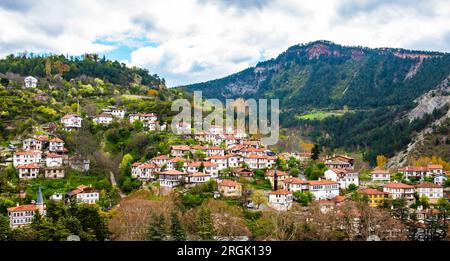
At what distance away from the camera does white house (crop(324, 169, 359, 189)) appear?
26594mm

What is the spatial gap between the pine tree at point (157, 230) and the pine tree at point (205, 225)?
143cm

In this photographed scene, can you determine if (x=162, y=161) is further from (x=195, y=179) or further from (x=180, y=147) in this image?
(x=195, y=179)

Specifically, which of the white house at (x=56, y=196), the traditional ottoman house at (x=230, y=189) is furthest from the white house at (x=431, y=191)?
the white house at (x=56, y=196)

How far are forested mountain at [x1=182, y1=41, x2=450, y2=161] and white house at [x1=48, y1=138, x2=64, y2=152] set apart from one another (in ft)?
113

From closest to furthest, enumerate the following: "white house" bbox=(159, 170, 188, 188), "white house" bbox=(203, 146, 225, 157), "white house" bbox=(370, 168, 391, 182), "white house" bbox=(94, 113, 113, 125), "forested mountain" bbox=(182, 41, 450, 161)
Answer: "white house" bbox=(159, 170, 188, 188)
"white house" bbox=(370, 168, 391, 182)
"white house" bbox=(203, 146, 225, 157)
"white house" bbox=(94, 113, 113, 125)
"forested mountain" bbox=(182, 41, 450, 161)

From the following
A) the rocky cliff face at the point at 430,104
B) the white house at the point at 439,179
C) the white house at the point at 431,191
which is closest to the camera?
the white house at the point at 431,191

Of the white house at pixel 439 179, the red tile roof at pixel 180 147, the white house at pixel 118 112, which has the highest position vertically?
the white house at pixel 118 112

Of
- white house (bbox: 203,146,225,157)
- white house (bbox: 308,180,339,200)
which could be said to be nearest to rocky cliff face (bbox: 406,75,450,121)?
white house (bbox: 203,146,225,157)

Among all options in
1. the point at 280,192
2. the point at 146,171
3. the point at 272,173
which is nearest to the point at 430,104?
the point at 272,173

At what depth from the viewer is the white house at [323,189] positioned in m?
24.5

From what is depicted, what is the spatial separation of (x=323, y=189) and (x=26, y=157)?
1740 centimetres

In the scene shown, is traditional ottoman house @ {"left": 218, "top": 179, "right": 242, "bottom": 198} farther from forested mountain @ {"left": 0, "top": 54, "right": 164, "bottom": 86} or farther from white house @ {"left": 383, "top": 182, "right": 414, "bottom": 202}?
forested mountain @ {"left": 0, "top": 54, "right": 164, "bottom": 86}

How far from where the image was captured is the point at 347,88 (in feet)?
375

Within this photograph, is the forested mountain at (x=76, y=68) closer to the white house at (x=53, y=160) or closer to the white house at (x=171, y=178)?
the white house at (x=53, y=160)
